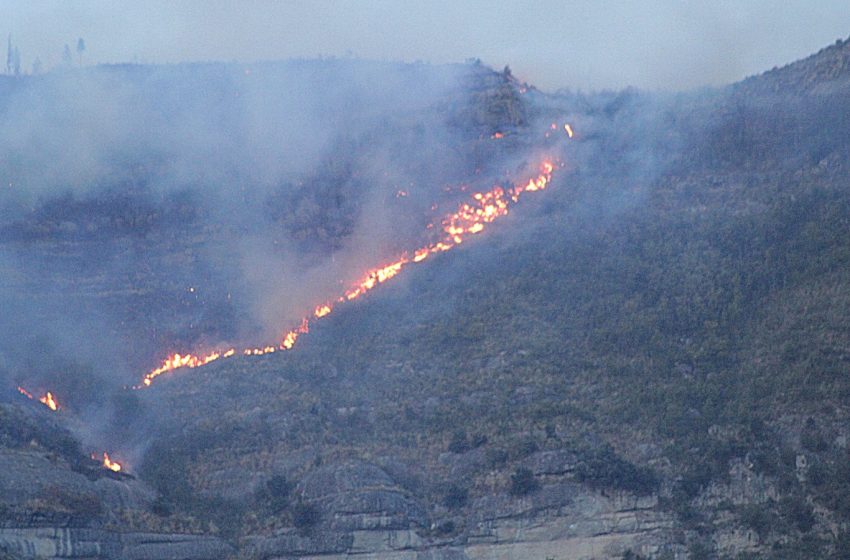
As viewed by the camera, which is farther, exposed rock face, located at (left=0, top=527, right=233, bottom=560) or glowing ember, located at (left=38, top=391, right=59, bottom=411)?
glowing ember, located at (left=38, top=391, right=59, bottom=411)

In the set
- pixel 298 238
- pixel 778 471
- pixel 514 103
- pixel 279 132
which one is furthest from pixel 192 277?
pixel 778 471

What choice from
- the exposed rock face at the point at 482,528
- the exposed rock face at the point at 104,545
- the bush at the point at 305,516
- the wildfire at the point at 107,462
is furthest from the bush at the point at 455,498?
the wildfire at the point at 107,462

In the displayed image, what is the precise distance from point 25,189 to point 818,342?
5516 centimetres

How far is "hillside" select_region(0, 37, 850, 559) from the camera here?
8681 cm

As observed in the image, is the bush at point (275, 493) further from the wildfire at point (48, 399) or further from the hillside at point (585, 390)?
the wildfire at point (48, 399)

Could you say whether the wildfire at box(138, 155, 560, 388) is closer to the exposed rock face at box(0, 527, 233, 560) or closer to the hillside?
the hillside

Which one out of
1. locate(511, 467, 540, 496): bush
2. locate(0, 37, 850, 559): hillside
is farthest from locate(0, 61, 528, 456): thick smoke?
locate(511, 467, 540, 496): bush

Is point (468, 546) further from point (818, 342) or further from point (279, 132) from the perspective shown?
point (279, 132)

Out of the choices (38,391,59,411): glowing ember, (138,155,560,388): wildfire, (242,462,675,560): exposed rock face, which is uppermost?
(138,155,560,388): wildfire

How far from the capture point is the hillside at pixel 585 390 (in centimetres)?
8681

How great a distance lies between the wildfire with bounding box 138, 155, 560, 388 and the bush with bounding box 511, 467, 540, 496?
21687 millimetres

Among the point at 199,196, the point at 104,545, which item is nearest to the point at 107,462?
the point at 104,545

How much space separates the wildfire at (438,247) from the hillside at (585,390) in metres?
1.93

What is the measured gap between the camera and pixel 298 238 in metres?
120
